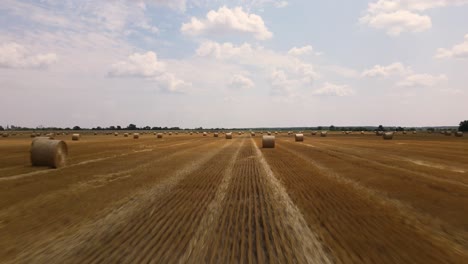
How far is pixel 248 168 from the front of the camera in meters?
17.3

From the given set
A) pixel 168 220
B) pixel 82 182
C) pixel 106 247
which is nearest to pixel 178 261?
pixel 106 247

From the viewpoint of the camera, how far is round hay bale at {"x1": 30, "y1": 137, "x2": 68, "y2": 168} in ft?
58.7

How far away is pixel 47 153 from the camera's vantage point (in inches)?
708

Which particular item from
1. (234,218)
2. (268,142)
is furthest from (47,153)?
(268,142)

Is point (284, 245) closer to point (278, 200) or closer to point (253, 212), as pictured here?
point (253, 212)

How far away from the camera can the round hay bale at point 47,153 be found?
705 inches

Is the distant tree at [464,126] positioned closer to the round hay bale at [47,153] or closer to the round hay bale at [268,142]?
the round hay bale at [268,142]

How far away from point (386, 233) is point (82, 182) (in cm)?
1028

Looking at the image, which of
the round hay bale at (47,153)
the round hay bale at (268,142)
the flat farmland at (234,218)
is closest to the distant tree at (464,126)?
the round hay bale at (268,142)

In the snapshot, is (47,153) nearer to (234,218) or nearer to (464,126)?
(234,218)

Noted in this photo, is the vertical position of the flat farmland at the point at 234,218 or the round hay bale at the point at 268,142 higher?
the round hay bale at the point at 268,142

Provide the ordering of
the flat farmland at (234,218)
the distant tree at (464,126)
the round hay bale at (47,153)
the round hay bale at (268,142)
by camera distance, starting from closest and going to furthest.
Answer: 1. the flat farmland at (234,218)
2. the round hay bale at (47,153)
3. the round hay bale at (268,142)
4. the distant tree at (464,126)

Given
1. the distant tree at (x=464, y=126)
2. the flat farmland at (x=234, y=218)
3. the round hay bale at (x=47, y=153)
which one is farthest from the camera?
the distant tree at (x=464, y=126)

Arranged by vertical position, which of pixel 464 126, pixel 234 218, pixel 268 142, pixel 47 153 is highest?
pixel 464 126
